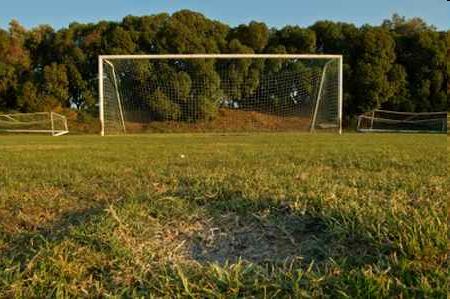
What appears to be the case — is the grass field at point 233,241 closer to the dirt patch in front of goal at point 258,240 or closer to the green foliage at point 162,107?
the dirt patch in front of goal at point 258,240

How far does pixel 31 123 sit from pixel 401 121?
64.5 feet

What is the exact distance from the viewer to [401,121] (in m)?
31.4

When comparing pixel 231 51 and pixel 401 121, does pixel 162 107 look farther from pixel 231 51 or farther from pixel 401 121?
pixel 401 121

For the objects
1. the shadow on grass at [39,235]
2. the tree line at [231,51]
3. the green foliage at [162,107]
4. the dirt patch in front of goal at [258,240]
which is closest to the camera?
the dirt patch in front of goal at [258,240]

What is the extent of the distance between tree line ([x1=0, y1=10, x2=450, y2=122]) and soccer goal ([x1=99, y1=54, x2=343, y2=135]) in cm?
771

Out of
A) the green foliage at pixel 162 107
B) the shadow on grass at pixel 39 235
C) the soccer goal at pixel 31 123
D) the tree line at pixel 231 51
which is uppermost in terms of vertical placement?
the tree line at pixel 231 51

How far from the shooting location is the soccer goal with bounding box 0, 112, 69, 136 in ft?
99.3

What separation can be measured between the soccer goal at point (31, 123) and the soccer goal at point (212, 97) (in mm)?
6191

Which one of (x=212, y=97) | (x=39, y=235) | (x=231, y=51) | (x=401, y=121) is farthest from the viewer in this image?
(x=231, y=51)

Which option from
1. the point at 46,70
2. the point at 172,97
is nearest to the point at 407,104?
the point at 172,97

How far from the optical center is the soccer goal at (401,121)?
31.5m

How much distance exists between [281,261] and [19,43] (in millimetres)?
39342

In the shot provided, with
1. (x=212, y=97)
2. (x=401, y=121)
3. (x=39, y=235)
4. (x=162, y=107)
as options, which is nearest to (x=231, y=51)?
(x=212, y=97)

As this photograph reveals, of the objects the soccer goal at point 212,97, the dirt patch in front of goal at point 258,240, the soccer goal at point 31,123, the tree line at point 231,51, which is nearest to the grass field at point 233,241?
the dirt patch in front of goal at point 258,240
